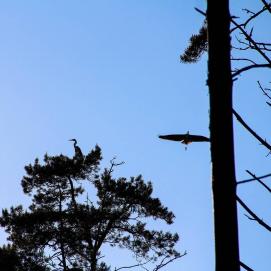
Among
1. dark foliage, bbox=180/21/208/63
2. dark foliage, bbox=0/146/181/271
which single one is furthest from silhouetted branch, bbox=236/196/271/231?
dark foliage, bbox=0/146/181/271

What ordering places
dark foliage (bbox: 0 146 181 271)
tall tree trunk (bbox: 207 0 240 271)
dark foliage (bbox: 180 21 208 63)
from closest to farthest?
tall tree trunk (bbox: 207 0 240 271) < dark foliage (bbox: 180 21 208 63) < dark foliage (bbox: 0 146 181 271)

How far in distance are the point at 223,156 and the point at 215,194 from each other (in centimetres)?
11

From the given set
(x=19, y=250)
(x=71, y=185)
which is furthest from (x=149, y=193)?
(x=19, y=250)

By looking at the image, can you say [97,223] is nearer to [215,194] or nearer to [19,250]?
[19,250]

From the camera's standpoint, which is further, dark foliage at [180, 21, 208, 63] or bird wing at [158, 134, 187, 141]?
dark foliage at [180, 21, 208, 63]

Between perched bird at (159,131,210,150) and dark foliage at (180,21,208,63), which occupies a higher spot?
dark foliage at (180,21,208,63)

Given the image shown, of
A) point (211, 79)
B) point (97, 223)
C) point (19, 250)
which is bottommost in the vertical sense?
point (211, 79)

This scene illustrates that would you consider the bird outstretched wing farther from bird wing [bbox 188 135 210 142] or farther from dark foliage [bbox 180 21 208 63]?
dark foliage [bbox 180 21 208 63]

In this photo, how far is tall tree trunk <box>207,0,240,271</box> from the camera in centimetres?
120

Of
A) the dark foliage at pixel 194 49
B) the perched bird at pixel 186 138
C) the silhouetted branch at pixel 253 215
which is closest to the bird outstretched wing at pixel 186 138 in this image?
the perched bird at pixel 186 138

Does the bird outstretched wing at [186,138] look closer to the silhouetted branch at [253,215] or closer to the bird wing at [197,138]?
the bird wing at [197,138]

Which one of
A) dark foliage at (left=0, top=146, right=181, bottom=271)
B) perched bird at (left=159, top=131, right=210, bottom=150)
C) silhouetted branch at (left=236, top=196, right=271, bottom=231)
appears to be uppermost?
dark foliage at (left=0, top=146, right=181, bottom=271)

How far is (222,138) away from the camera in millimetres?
1312

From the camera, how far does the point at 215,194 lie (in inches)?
50.1
